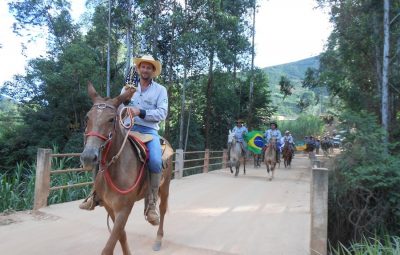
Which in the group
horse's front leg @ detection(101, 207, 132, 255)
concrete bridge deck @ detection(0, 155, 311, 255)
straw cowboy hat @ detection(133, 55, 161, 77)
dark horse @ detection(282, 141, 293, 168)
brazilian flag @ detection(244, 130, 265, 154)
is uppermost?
straw cowboy hat @ detection(133, 55, 161, 77)

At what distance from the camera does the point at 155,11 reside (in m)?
20.7

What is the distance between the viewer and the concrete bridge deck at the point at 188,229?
5676 millimetres

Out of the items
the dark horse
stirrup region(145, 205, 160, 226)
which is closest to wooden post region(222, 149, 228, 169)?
the dark horse

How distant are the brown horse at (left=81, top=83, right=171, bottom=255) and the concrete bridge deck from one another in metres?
1.51

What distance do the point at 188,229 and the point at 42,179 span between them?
3.37 m

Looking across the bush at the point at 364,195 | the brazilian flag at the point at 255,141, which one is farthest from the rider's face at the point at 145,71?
the brazilian flag at the point at 255,141

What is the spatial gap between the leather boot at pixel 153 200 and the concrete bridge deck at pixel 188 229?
43.7 inches

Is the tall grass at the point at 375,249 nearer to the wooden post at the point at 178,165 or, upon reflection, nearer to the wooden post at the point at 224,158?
the wooden post at the point at 178,165

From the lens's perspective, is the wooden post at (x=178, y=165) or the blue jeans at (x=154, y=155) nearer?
the blue jeans at (x=154, y=155)

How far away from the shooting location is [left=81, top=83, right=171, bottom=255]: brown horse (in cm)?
364

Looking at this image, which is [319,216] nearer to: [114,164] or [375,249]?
[375,249]

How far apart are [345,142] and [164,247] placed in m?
5.97

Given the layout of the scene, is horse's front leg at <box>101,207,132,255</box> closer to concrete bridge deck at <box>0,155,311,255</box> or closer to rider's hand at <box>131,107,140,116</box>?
rider's hand at <box>131,107,140,116</box>

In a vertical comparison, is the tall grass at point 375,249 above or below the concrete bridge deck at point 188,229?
above
